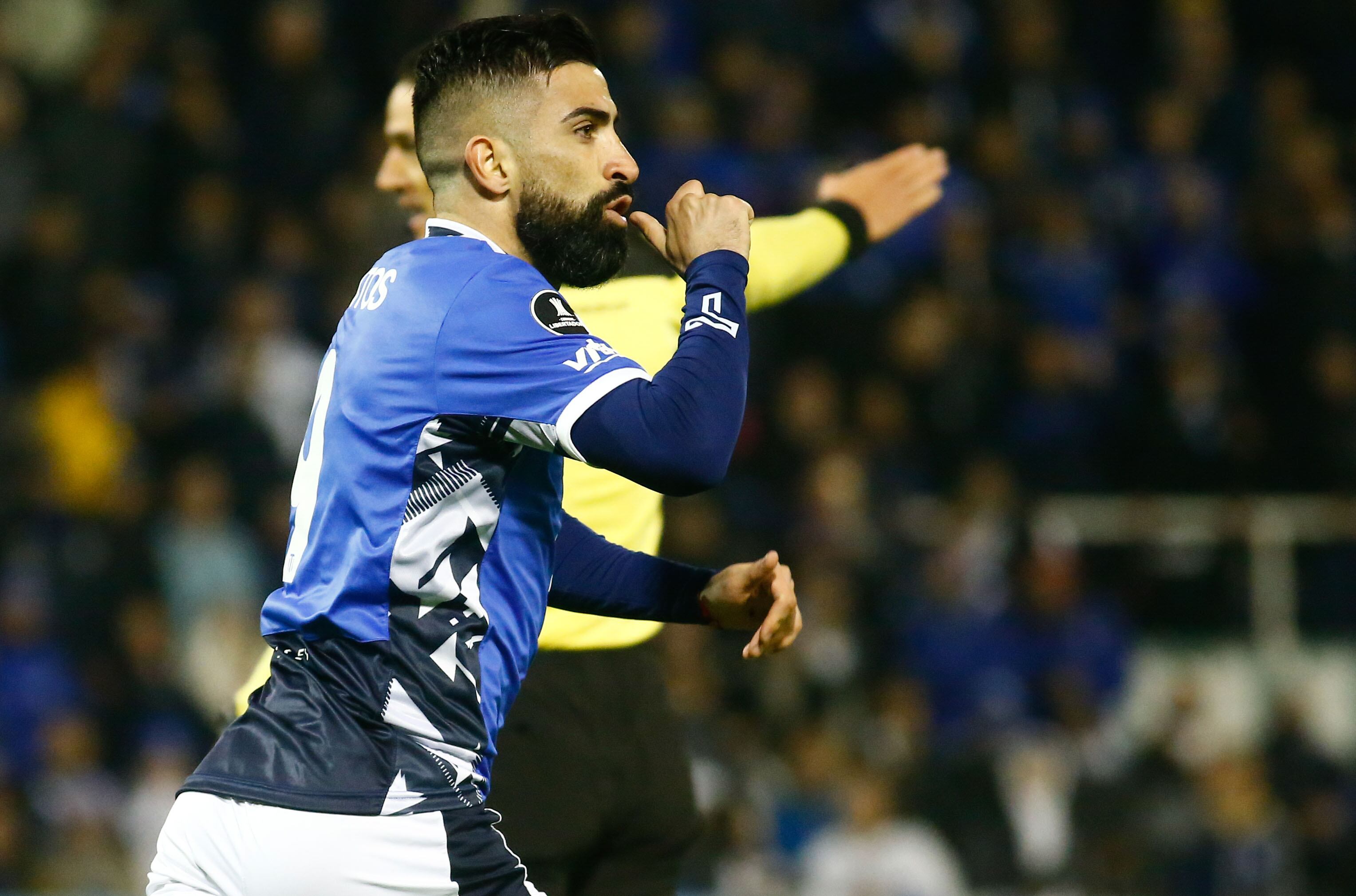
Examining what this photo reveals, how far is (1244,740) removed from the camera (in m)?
Result: 10.7

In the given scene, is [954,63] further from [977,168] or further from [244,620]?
[244,620]

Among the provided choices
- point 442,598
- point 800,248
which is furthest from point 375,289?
point 800,248

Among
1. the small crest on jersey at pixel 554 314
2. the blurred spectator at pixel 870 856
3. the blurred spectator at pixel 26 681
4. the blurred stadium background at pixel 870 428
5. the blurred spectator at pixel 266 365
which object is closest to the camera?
the small crest on jersey at pixel 554 314

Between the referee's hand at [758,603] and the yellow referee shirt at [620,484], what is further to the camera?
the yellow referee shirt at [620,484]

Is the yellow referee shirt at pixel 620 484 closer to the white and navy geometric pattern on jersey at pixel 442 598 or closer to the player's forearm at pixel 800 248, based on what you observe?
the player's forearm at pixel 800 248

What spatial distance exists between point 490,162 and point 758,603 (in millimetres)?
961

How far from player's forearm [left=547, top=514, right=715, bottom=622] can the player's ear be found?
29.2 inches

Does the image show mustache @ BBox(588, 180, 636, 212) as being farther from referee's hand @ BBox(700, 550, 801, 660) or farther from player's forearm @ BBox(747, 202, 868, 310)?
player's forearm @ BBox(747, 202, 868, 310)

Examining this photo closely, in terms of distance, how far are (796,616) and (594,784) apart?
1.14 m

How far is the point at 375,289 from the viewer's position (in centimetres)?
316

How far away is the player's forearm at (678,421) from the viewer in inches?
116

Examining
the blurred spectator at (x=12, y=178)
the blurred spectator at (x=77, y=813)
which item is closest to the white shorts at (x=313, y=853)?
the blurred spectator at (x=77, y=813)

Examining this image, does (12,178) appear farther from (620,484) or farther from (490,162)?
(490,162)

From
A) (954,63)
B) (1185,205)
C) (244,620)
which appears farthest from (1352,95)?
(244,620)
